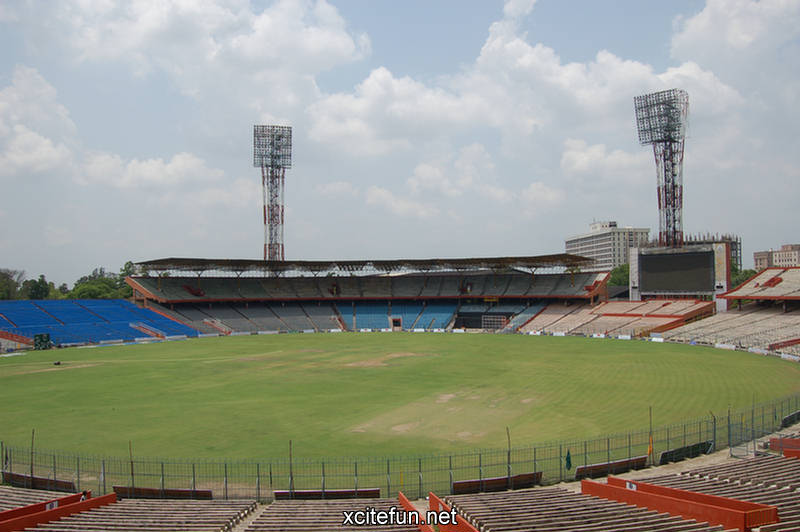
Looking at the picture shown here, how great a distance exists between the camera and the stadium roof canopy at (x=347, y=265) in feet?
279

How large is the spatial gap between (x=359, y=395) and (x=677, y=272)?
2322 inches

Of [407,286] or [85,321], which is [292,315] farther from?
[85,321]

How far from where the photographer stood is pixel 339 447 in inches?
995

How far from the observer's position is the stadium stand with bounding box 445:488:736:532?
13102 mm

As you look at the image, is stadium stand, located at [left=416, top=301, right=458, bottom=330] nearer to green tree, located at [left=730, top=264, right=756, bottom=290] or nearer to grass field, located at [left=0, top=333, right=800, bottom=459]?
grass field, located at [left=0, top=333, right=800, bottom=459]

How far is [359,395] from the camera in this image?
1458 inches

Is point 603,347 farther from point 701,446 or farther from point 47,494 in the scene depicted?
point 47,494

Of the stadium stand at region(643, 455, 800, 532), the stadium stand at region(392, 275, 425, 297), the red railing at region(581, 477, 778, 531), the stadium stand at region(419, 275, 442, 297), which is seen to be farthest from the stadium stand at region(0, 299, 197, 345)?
the stadium stand at region(643, 455, 800, 532)

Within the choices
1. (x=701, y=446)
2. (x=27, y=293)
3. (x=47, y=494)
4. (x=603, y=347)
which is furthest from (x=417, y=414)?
(x=27, y=293)

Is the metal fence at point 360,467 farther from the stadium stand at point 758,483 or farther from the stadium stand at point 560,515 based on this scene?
the stadium stand at point 758,483

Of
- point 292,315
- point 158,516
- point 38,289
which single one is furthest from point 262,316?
point 158,516

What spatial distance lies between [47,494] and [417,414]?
1801 centimetres

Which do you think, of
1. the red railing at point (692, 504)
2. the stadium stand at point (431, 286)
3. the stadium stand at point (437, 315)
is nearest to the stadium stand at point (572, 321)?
the stadium stand at point (437, 315)

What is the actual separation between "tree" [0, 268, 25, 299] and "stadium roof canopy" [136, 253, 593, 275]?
43356 millimetres
